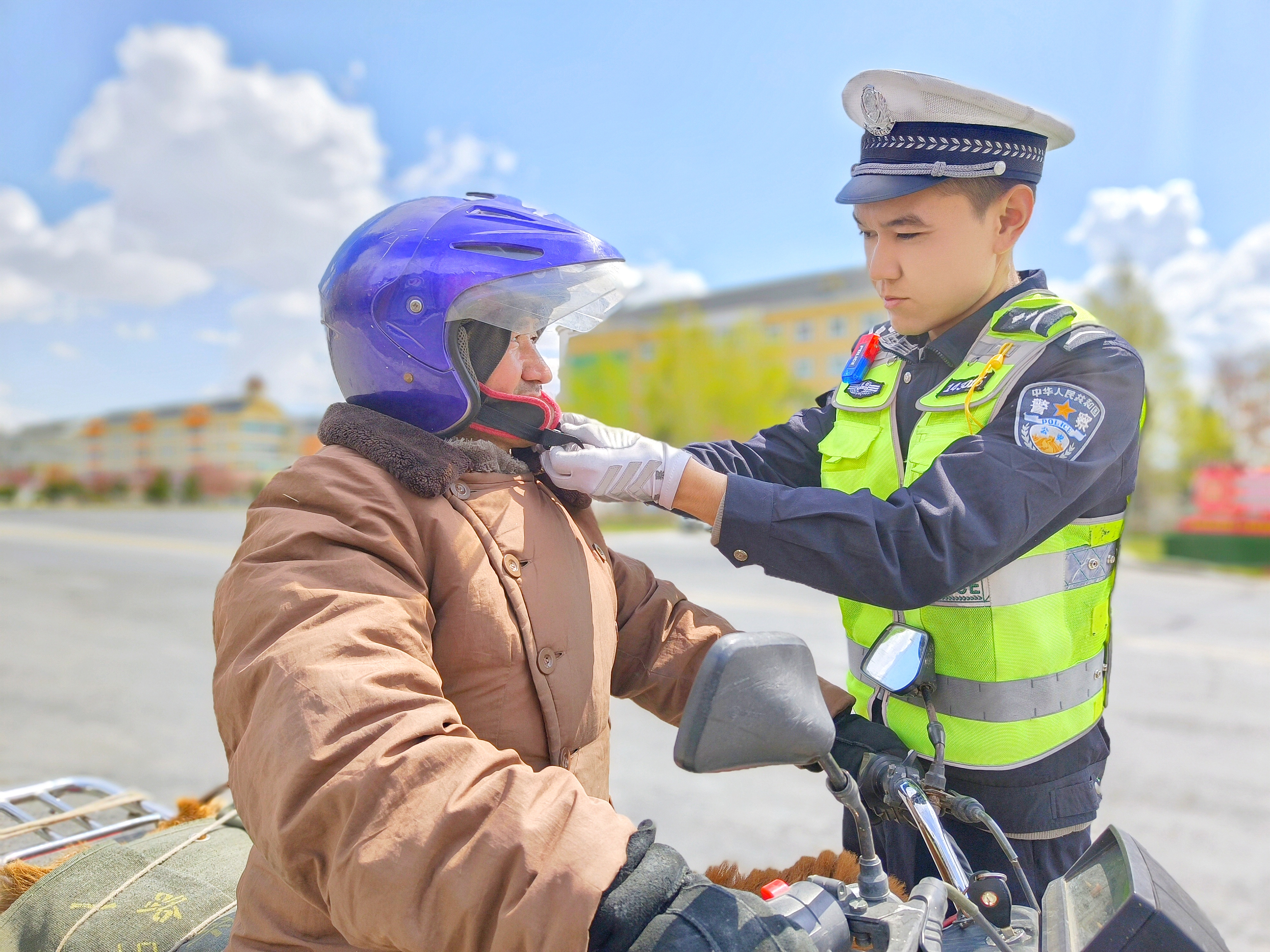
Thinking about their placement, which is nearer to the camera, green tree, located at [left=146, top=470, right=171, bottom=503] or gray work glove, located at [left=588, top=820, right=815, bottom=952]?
gray work glove, located at [left=588, top=820, right=815, bottom=952]

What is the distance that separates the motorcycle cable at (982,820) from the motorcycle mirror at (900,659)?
0.22 m

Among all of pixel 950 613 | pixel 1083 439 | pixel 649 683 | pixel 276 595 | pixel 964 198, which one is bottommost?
pixel 649 683

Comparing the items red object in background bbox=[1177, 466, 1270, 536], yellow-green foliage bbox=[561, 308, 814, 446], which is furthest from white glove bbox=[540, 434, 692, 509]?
yellow-green foliage bbox=[561, 308, 814, 446]

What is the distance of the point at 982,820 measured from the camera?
5.59 ft

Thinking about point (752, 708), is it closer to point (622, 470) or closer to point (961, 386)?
point (622, 470)

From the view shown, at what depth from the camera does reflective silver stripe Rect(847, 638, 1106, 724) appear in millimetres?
1921

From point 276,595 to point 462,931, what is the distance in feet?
1.70

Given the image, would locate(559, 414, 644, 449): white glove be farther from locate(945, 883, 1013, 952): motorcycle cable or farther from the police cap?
locate(945, 883, 1013, 952): motorcycle cable

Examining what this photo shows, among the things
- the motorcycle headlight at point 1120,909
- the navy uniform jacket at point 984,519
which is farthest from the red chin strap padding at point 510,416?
the motorcycle headlight at point 1120,909

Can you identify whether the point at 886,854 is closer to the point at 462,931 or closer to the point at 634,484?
the point at 634,484

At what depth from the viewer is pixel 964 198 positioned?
2023 millimetres

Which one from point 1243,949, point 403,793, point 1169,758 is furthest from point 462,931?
point 1169,758

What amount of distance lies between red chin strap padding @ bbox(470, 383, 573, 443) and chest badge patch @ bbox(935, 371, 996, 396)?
83 centimetres

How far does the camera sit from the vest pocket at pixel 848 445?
7.19ft
